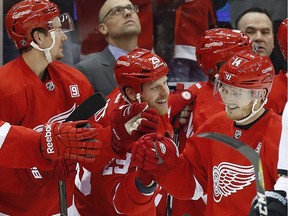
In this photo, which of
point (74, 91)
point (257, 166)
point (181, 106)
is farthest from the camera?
point (181, 106)

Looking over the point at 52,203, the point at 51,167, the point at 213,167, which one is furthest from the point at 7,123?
the point at 213,167

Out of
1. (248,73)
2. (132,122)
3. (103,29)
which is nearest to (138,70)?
(132,122)

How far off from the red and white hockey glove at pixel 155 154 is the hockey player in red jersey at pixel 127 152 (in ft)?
0.58

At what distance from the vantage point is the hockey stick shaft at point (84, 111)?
10.6 feet

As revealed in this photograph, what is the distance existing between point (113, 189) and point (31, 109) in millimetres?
446

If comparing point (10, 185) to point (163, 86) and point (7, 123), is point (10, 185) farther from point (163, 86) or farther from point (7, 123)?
point (163, 86)

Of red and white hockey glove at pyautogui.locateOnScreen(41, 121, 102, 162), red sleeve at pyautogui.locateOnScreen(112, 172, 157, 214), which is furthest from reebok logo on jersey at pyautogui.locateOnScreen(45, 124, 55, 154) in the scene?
red sleeve at pyautogui.locateOnScreen(112, 172, 157, 214)

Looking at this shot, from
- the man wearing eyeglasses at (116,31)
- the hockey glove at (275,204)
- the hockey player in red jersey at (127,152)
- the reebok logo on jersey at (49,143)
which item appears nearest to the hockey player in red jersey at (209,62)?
the hockey player in red jersey at (127,152)

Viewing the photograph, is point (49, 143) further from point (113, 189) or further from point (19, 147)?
point (113, 189)

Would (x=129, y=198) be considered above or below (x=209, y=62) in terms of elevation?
below

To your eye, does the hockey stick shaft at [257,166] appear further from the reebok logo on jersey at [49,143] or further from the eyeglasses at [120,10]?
the eyeglasses at [120,10]

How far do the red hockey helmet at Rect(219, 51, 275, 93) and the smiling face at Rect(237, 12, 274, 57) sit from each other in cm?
128

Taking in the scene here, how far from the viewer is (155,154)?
306cm

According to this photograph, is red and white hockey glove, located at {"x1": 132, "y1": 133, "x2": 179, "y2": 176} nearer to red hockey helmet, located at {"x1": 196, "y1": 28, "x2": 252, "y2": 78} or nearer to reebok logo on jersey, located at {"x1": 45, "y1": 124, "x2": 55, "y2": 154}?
reebok logo on jersey, located at {"x1": 45, "y1": 124, "x2": 55, "y2": 154}
